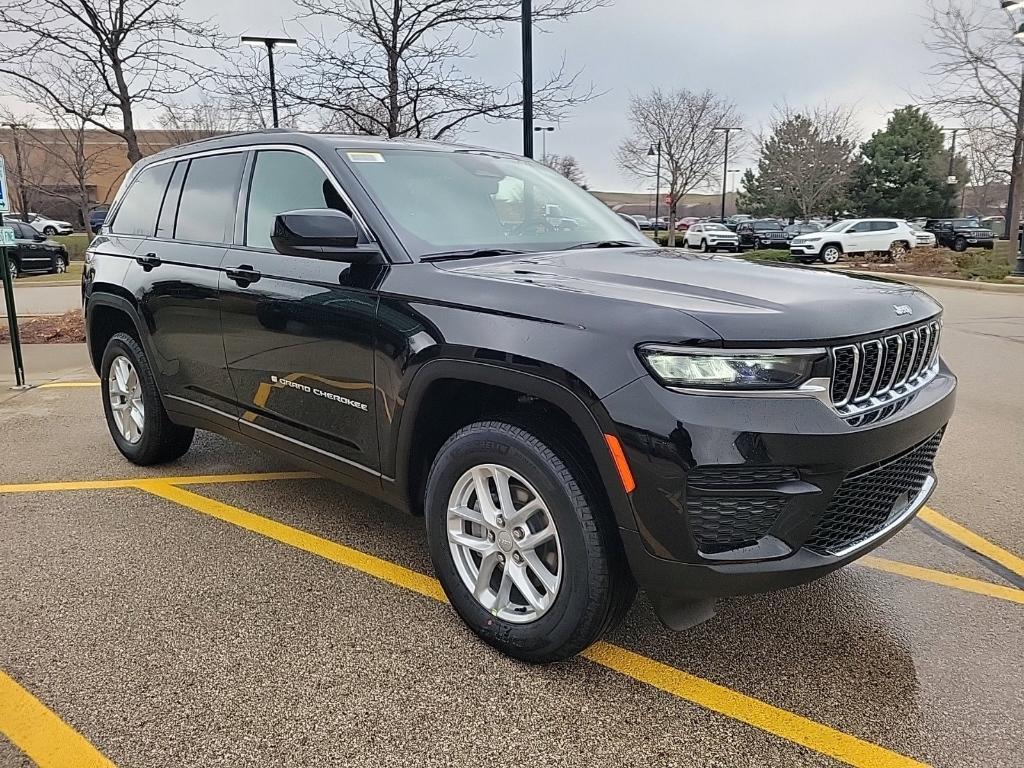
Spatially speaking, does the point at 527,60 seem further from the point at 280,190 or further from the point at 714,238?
the point at 714,238

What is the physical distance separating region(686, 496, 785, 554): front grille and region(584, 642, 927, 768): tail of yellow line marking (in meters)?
0.62

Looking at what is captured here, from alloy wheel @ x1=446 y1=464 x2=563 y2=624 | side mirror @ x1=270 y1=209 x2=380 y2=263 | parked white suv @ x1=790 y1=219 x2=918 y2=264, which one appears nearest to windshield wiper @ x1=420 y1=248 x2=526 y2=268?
side mirror @ x1=270 y1=209 x2=380 y2=263

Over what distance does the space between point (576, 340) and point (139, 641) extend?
199 cm

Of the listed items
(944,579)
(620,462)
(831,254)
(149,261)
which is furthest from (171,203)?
(831,254)

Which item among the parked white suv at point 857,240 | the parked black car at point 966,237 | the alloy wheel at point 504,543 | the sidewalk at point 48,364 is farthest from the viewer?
the parked black car at point 966,237

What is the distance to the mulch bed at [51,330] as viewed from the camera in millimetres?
10586

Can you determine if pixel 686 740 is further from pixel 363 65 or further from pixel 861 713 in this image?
pixel 363 65

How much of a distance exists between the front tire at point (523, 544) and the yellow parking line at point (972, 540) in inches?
83.5

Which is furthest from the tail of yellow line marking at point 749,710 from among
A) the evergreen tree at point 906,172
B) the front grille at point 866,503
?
the evergreen tree at point 906,172

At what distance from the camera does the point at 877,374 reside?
2.54 metres

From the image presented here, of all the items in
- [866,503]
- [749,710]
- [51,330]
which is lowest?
[749,710]

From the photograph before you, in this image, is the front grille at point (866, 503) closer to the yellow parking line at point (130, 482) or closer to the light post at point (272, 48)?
the yellow parking line at point (130, 482)

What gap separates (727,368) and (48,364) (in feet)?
29.1

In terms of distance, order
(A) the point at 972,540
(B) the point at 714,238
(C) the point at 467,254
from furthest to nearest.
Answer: (B) the point at 714,238 → (A) the point at 972,540 → (C) the point at 467,254
